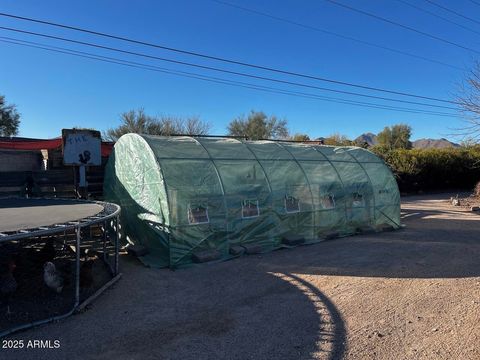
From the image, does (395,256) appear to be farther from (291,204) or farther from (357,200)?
(357,200)

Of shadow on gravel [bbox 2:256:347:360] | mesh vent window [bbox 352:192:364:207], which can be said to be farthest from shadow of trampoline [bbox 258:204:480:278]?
shadow on gravel [bbox 2:256:347:360]

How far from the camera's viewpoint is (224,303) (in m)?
5.85

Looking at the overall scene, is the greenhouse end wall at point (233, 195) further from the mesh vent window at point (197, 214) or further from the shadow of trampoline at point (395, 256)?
the shadow of trampoline at point (395, 256)

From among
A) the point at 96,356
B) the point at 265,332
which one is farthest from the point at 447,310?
the point at 96,356

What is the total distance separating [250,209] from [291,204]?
127cm

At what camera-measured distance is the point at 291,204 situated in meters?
9.93

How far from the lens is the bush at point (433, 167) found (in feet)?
78.7

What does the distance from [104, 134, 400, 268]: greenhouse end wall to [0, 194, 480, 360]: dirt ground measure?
646mm

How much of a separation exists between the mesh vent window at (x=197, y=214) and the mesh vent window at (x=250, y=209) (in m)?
0.99

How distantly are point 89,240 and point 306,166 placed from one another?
591cm

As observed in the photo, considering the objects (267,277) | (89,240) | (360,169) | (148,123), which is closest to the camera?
(267,277)

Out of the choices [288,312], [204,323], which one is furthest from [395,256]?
[204,323]

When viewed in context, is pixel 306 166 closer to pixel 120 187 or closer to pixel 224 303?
pixel 120 187

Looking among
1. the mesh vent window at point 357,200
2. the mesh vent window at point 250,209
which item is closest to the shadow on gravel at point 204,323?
the mesh vent window at point 250,209
